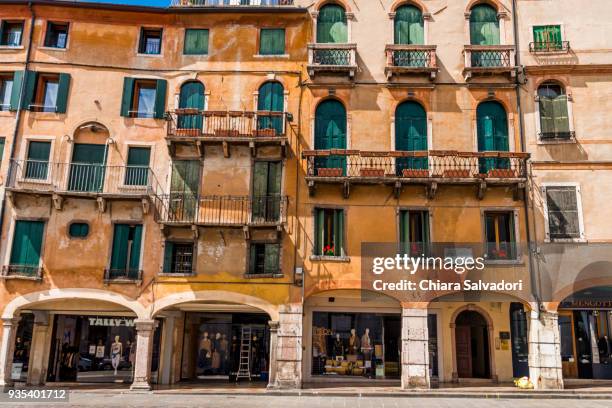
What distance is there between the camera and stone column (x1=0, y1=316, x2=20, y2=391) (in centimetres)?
2186

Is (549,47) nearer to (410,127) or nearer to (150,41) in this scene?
(410,127)

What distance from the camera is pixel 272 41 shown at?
25422 mm

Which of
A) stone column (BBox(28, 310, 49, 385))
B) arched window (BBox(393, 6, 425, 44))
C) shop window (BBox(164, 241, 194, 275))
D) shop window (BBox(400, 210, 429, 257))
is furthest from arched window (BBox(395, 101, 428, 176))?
stone column (BBox(28, 310, 49, 385))

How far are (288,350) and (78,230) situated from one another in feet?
34.3

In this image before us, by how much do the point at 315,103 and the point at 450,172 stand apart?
22.1 feet

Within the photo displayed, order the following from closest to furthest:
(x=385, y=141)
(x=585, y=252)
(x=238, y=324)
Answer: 1. (x=585, y=252)
2. (x=385, y=141)
3. (x=238, y=324)

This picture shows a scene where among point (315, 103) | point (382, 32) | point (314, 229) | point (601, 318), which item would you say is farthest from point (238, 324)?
point (601, 318)

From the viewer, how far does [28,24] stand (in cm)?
2523

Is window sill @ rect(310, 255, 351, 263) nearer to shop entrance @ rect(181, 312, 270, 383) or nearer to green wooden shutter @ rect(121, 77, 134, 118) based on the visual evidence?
shop entrance @ rect(181, 312, 270, 383)

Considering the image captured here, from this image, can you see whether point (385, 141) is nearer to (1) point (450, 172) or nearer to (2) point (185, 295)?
(1) point (450, 172)

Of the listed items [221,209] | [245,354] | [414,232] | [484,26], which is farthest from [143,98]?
[484,26]

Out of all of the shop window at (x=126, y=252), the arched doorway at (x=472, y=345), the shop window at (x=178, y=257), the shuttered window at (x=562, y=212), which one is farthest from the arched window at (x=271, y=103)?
the arched doorway at (x=472, y=345)

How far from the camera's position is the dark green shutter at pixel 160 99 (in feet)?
81.1

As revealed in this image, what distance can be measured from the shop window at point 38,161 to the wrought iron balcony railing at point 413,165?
37.9ft
